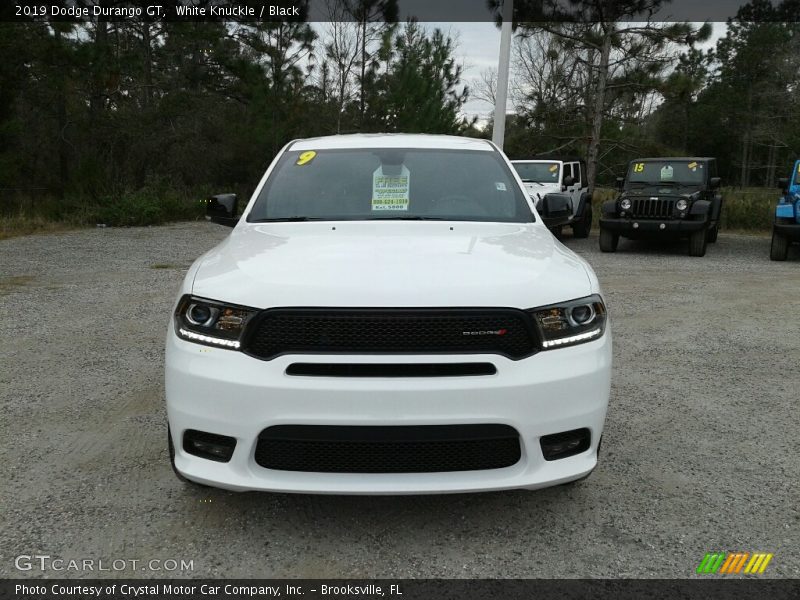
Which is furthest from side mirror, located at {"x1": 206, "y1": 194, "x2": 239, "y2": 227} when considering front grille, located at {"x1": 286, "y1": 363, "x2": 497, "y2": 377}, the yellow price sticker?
front grille, located at {"x1": 286, "y1": 363, "x2": 497, "y2": 377}

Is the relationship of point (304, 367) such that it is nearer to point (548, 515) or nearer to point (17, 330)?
point (548, 515)

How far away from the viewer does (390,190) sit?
11.9ft

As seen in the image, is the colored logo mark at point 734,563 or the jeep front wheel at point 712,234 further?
the jeep front wheel at point 712,234

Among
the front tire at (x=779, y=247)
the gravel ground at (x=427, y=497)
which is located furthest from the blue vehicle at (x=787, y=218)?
the gravel ground at (x=427, y=497)

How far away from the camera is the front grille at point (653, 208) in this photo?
485 inches

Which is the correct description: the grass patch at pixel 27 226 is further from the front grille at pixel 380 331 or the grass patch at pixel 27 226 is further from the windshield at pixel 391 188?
the front grille at pixel 380 331

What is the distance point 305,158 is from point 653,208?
10.1 meters

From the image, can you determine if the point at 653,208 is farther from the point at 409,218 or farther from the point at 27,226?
the point at 27,226

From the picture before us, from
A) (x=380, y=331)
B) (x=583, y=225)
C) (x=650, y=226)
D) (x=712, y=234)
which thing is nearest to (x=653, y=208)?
(x=650, y=226)

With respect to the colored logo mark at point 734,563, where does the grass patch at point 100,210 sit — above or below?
below

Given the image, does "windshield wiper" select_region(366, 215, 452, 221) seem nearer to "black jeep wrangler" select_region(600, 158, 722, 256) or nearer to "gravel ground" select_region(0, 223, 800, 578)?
"gravel ground" select_region(0, 223, 800, 578)

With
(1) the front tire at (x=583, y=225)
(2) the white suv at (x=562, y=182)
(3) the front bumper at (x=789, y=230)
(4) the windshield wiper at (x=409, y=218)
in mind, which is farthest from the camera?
(1) the front tire at (x=583, y=225)

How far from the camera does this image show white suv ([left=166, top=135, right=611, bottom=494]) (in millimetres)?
2271

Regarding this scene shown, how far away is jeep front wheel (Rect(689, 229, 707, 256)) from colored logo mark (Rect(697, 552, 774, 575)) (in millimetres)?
10868
